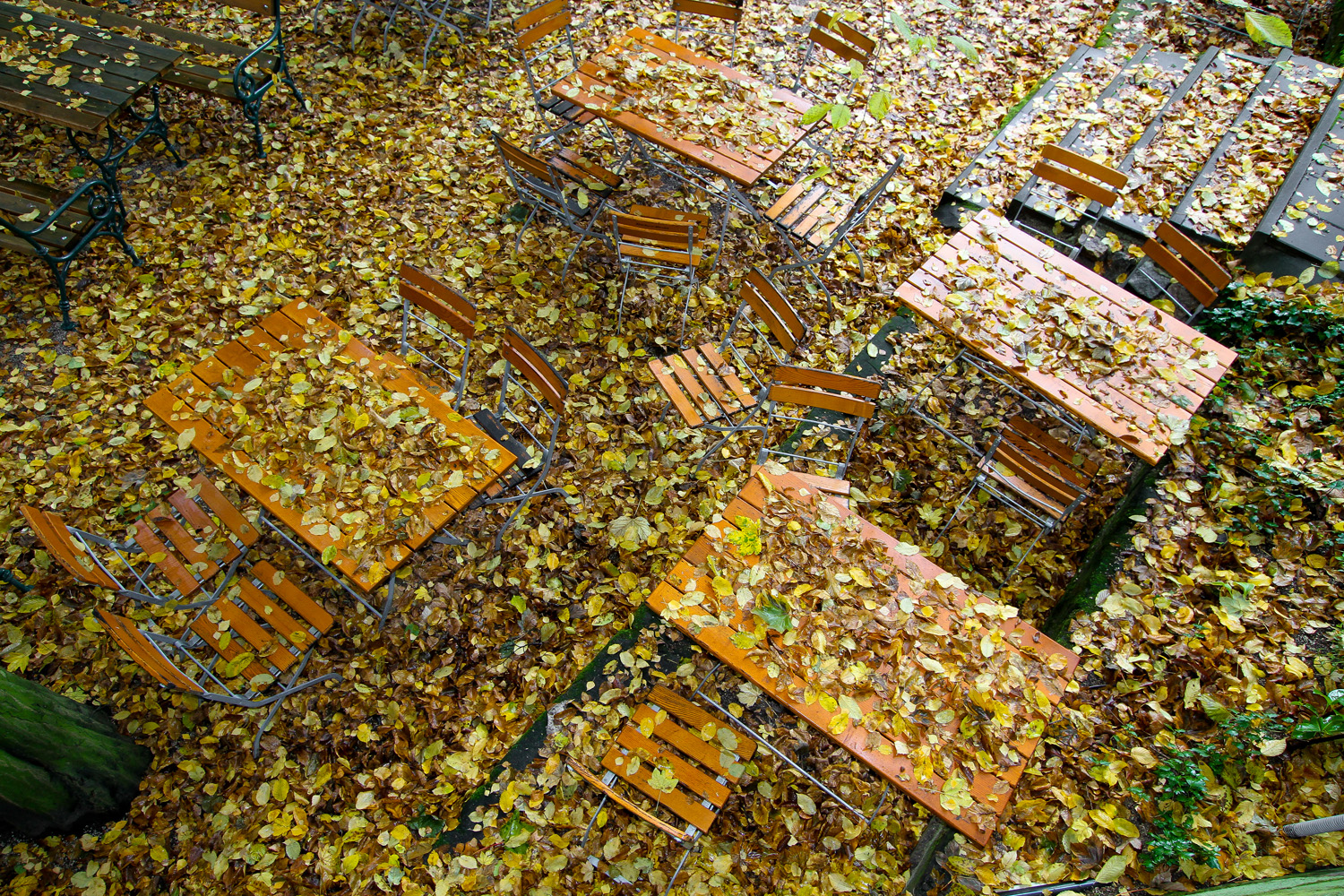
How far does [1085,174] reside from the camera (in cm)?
511

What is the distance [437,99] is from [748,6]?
342 centimetres

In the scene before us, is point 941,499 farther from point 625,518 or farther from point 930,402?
point 625,518

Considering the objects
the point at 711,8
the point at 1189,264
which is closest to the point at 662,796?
the point at 1189,264

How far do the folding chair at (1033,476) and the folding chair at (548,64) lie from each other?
11.8 feet

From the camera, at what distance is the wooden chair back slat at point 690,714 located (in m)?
3.51

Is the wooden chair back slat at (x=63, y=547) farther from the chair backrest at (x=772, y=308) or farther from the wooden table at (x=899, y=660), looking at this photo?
the chair backrest at (x=772, y=308)

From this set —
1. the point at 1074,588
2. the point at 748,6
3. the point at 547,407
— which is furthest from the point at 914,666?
the point at 748,6

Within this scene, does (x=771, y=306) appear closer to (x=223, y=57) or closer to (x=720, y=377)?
(x=720, y=377)

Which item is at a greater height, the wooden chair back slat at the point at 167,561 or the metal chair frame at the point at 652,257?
the metal chair frame at the point at 652,257

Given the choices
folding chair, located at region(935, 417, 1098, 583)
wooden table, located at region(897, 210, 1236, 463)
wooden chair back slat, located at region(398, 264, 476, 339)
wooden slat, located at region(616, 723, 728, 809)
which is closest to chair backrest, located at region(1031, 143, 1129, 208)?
wooden table, located at region(897, 210, 1236, 463)

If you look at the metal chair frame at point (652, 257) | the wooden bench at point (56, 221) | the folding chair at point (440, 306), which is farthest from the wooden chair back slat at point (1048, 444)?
the wooden bench at point (56, 221)

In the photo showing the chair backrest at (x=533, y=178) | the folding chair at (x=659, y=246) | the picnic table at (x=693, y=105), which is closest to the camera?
the chair backrest at (x=533, y=178)

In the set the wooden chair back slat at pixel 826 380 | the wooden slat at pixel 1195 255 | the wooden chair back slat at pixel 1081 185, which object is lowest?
the wooden chair back slat at pixel 826 380

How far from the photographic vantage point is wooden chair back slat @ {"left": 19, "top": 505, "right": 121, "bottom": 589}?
307 cm
